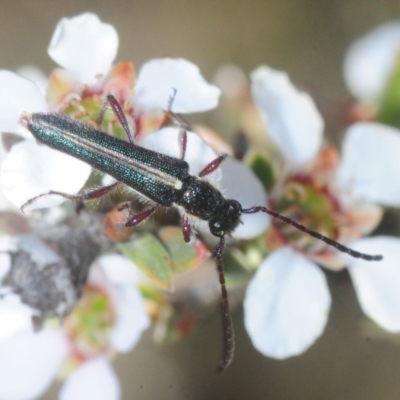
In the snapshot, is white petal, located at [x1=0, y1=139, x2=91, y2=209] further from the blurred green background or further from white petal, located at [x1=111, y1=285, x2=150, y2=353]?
the blurred green background

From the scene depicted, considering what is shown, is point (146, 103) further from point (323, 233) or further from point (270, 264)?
point (323, 233)

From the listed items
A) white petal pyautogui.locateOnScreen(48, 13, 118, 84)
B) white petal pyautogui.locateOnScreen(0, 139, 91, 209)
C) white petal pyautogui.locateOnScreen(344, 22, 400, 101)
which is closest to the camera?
white petal pyautogui.locateOnScreen(0, 139, 91, 209)

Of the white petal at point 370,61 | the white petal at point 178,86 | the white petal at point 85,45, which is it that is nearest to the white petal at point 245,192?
the white petal at point 178,86

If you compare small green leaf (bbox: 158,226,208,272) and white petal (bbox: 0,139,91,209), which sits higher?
white petal (bbox: 0,139,91,209)

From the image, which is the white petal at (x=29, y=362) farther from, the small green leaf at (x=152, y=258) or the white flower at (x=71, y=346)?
the small green leaf at (x=152, y=258)

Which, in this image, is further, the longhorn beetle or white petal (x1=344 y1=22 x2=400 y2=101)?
white petal (x1=344 y1=22 x2=400 y2=101)

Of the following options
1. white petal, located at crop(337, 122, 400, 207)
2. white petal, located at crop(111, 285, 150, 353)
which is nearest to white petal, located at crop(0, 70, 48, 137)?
white petal, located at crop(111, 285, 150, 353)
